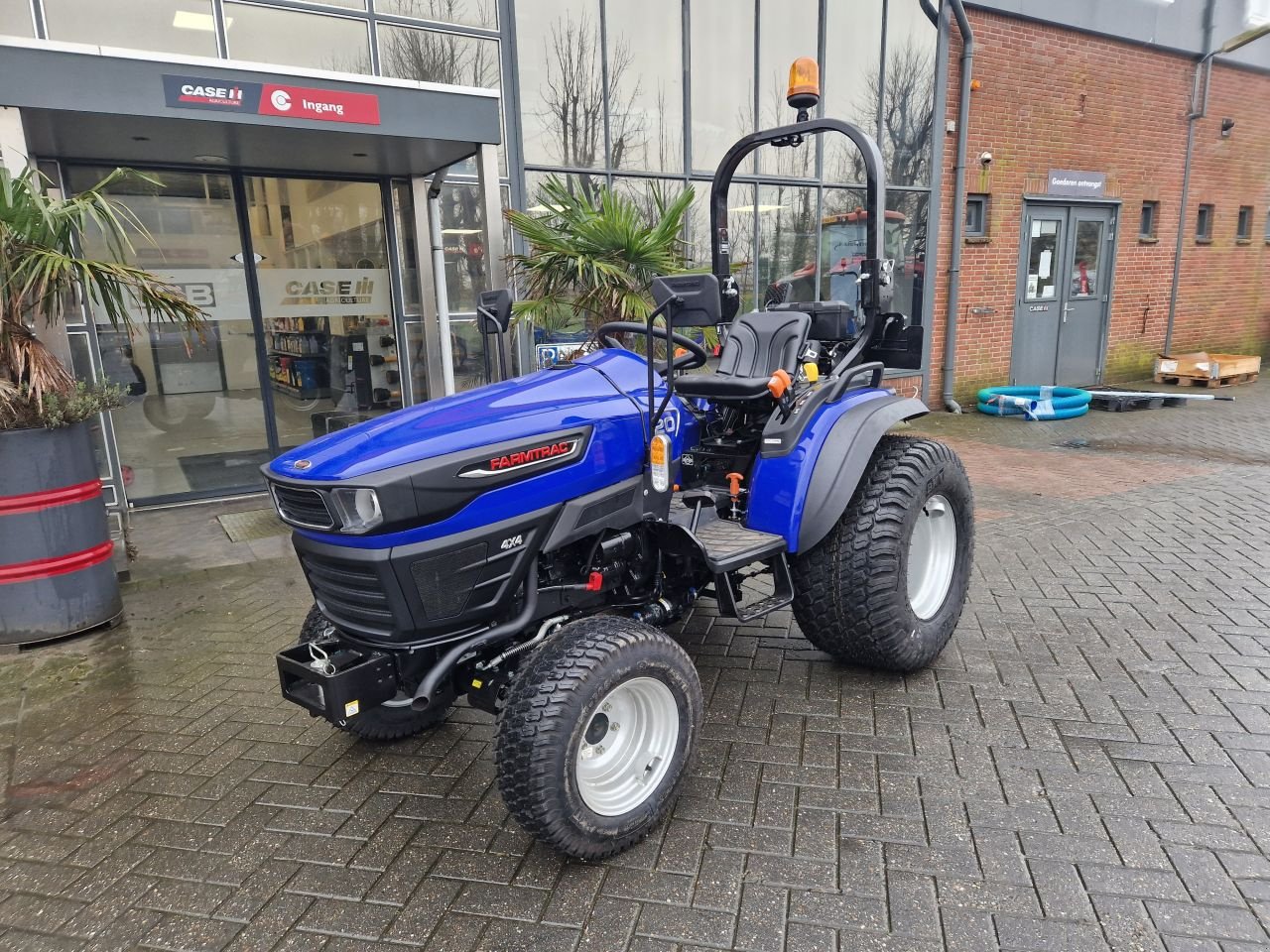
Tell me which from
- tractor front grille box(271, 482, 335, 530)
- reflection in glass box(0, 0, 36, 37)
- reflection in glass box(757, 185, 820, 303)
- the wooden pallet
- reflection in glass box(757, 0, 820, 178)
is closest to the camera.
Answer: tractor front grille box(271, 482, 335, 530)

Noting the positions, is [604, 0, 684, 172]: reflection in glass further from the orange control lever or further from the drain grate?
the orange control lever

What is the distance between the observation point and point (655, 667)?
2391 millimetres

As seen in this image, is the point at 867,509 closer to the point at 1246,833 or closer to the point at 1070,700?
the point at 1070,700

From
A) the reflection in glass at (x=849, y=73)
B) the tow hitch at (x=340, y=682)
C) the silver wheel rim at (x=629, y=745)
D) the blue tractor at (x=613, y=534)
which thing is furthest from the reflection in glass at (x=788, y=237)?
the tow hitch at (x=340, y=682)

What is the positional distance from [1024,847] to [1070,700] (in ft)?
3.35

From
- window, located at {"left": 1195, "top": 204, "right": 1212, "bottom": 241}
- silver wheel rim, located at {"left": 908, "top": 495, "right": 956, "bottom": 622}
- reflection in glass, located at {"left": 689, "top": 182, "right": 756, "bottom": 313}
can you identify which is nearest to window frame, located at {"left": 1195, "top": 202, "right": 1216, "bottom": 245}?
window, located at {"left": 1195, "top": 204, "right": 1212, "bottom": 241}

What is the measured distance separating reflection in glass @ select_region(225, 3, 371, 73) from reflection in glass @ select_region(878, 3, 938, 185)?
575cm

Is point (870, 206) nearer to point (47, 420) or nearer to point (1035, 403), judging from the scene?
point (47, 420)

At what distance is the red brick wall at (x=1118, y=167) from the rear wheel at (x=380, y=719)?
28.1ft

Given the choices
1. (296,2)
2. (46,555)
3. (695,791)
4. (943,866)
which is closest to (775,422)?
(695,791)

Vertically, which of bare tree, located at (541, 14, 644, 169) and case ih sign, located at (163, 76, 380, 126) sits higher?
bare tree, located at (541, 14, 644, 169)

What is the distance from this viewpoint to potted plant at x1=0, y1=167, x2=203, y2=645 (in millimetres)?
3635

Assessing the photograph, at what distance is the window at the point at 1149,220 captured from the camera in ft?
37.3

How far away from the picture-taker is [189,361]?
652cm
